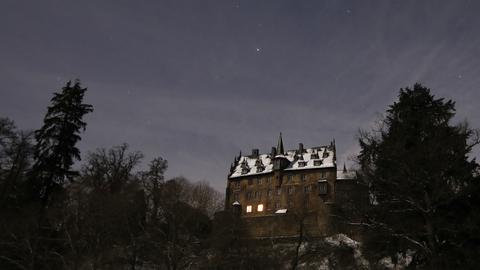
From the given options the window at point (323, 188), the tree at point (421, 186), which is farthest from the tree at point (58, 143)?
the window at point (323, 188)

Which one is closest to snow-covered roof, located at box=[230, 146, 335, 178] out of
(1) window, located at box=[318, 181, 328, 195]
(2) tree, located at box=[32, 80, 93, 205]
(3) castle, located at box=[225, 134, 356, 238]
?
(3) castle, located at box=[225, 134, 356, 238]

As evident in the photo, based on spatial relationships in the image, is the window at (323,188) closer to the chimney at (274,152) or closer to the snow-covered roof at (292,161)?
the snow-covered roof at (292,161)

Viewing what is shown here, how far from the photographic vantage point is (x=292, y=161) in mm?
78500

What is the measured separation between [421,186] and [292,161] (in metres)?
58.9

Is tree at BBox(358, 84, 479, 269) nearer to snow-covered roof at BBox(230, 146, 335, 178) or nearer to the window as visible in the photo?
the window

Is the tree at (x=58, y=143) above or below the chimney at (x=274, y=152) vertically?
below

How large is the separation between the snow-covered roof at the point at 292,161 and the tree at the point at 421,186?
165ft

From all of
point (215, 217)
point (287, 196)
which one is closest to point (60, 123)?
point (215, 217)

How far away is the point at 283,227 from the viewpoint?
5769 centimetres

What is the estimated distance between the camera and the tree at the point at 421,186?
19203 mm

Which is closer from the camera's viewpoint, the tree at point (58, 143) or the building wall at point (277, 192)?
the tree at point (58, 143)

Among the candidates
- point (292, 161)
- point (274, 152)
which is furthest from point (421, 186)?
point (274, 152)

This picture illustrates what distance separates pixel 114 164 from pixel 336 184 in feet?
122

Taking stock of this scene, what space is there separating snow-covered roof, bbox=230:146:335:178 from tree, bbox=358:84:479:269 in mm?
50332
